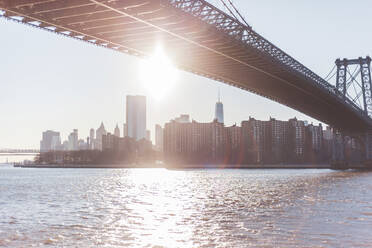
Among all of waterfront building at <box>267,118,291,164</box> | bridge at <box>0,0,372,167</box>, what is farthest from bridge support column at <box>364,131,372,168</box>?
waterfront building at <box>267,118,291,164</box>

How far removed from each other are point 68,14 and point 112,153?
498 feet

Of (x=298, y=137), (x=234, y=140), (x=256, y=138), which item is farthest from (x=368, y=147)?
(x=234, y=140)

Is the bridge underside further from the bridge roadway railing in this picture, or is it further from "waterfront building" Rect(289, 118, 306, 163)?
"waterfront building" Rect(289, 118, 306, 163)

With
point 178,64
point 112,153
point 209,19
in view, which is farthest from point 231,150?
point 209,19

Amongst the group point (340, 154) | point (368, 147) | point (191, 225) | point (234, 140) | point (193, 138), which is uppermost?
point (193, 138)

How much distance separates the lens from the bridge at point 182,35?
24016 millimetres

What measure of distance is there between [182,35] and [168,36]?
57.0 inches

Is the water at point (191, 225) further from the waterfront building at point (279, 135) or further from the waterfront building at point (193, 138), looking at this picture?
the waterfront building at point (193, 138)

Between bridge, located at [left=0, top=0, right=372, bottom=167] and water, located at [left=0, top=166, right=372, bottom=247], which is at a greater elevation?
bridge, located at [left=0, top=0, right=372, bottom=167]

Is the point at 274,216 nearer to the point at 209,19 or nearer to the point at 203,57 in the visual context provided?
the point at 209,19

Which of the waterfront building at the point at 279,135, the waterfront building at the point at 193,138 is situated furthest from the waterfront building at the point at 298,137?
the waterfront building at the point at 193,138

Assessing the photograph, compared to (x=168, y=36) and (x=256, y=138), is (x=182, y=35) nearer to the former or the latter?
(x=168, y=36)

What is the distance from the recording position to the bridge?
2402cm

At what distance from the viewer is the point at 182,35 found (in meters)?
29.1
